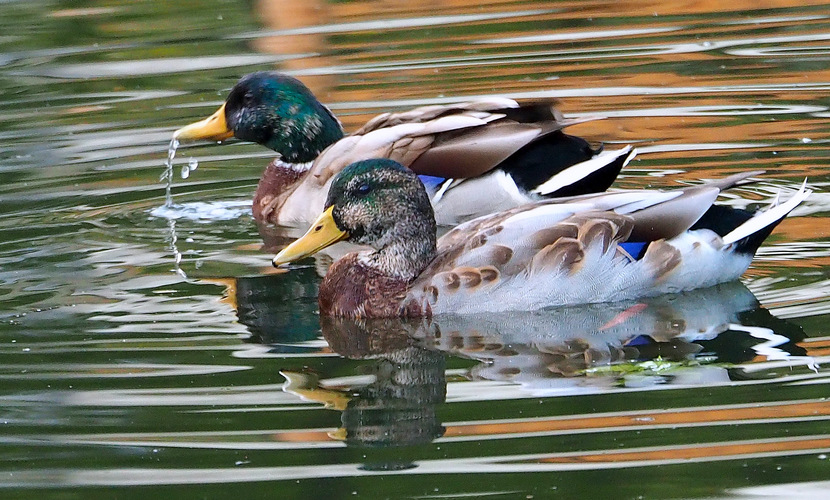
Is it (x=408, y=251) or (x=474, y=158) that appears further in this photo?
(x=474, y=158)

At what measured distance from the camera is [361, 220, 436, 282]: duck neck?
695cm

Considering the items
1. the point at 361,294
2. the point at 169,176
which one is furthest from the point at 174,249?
the point at 361,294

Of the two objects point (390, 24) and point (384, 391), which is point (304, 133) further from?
point (390, 24)

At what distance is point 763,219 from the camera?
6793 millimetres

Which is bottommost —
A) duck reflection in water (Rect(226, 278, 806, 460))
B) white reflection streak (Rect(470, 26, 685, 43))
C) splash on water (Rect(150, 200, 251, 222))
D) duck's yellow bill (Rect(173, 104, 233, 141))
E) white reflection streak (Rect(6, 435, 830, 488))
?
white reflection streak (Rect(6, 435, 830, 488))

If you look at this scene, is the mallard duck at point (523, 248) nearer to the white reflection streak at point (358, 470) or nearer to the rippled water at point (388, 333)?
the rippled water at point (388, 333)

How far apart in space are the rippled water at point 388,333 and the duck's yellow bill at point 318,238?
295mm

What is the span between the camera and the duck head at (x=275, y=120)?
9523mm

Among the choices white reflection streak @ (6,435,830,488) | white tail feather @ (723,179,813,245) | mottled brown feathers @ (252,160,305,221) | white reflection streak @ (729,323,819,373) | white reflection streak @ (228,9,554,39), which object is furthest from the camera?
white reflection streak @ (228,9,554,39)

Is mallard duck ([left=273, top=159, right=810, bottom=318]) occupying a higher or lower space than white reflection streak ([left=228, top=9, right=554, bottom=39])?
lower

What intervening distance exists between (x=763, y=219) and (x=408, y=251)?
1627mm

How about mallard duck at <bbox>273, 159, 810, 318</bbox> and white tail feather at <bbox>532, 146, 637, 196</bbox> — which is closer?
mallard duck at <bbox>273, 159, 810, 318</bbox>

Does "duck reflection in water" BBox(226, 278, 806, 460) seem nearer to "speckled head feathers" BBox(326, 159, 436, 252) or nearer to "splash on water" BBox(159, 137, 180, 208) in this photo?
"speckled head feathers" BBox(326, 159, 436, 252)

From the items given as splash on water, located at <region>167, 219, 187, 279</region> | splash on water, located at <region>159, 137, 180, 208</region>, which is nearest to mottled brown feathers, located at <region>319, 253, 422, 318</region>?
splash on water, located at <region>167, 219, 187, 279</region>
